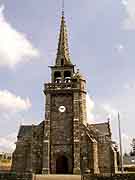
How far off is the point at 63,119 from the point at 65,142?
10.6 feet

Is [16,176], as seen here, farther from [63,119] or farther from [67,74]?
Answer: [67,74]

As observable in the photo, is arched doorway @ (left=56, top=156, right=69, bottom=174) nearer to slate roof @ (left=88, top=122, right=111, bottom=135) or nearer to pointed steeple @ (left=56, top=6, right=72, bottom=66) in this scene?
slate roof @ (left=88, top=122, right=111, bottom=135)

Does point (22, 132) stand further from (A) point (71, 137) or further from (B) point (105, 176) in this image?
(B) point (105, 176)

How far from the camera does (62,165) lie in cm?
4388

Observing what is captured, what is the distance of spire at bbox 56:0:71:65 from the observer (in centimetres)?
Result: 4850

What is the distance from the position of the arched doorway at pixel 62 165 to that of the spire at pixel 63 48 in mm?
14407

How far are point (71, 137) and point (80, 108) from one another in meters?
4.44

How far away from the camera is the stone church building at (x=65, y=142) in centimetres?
4200

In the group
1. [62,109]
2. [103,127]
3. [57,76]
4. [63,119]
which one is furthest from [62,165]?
[57,76]

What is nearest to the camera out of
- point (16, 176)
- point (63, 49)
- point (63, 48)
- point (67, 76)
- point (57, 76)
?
point (16, 176)

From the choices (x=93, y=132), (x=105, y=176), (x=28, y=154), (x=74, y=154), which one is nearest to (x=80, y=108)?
(x=93, y=132)

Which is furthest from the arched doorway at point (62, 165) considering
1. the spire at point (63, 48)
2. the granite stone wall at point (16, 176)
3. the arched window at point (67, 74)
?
the spire at point (63, 48)

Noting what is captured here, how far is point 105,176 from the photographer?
33.8 meters

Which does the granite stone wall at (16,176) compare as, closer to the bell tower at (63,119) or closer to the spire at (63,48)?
the bell tower at (63,119)
